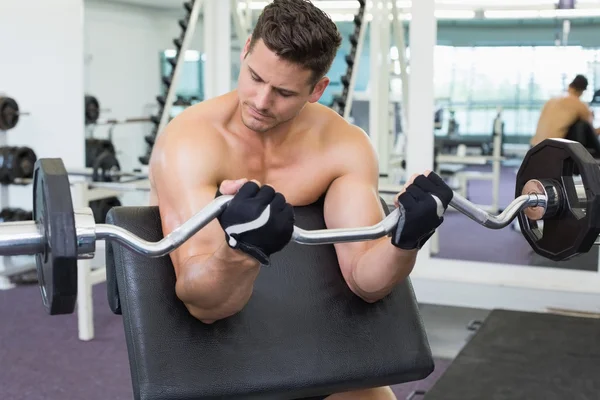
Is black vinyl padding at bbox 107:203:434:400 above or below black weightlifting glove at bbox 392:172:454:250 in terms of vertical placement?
below

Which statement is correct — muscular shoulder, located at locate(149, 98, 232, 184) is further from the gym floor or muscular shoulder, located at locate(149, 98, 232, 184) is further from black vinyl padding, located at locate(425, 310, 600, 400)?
the gym floor

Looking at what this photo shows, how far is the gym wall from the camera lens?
4.82 meters

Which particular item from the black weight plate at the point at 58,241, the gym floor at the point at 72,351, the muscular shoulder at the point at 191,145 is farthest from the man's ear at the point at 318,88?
the gym floor at the point at 72,351

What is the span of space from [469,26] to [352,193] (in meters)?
5.61

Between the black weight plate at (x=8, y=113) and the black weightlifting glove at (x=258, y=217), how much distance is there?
384cm

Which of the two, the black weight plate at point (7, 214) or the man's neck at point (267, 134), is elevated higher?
the man's neck at point (267, 134)

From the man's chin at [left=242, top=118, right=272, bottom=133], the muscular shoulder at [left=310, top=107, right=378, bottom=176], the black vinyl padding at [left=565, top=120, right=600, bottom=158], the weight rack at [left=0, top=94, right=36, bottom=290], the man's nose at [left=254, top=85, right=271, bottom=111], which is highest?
the man's nose at [left=254, top=85, right=271, bottom=111]

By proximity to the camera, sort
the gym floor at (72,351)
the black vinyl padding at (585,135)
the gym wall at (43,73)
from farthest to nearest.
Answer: the black vinyl padding at (585,135)
the gym wall at (43,73)
the gym floor at (72,351)

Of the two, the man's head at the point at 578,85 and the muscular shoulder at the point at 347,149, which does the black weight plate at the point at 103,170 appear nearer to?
the muscular shoulder at the point at 347,149

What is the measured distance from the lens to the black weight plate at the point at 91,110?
5188 millimetres

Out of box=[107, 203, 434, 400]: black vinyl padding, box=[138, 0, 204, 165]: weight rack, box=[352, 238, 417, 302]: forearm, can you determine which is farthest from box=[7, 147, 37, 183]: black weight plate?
box=[352, 238, 417, 302]: forearm

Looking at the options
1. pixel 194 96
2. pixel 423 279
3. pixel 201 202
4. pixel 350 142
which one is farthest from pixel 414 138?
pixel 201 202

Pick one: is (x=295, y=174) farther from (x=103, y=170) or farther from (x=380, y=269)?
(x=103, y=170)

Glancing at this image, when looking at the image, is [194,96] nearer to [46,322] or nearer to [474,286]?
[46,322]
